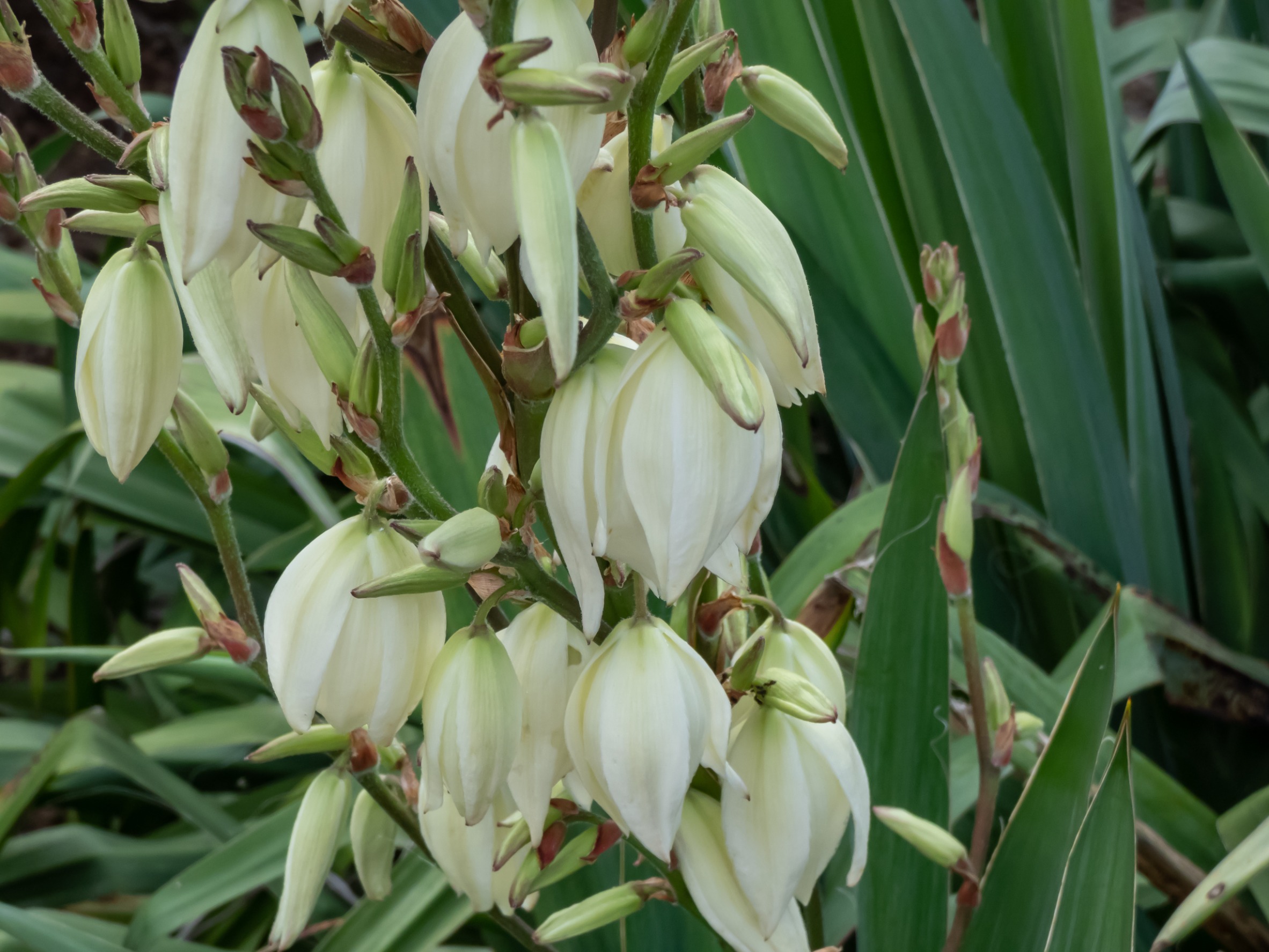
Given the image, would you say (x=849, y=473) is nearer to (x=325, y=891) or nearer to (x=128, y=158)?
(x=325, y=891)

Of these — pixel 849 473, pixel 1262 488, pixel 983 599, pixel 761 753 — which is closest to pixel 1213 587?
pixel 1262 488

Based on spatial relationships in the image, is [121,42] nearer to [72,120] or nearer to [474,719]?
[72,120]

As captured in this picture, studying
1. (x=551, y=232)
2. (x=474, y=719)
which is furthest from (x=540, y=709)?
(x=551, y=232)

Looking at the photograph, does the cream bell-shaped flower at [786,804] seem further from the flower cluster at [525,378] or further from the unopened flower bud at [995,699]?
the unopened flower bud at [995,699]

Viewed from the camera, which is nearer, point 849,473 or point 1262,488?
point 1262,488

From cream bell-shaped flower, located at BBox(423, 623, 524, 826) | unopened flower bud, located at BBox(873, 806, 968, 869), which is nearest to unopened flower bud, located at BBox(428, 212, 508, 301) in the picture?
cream bell-shaped flower, located at BBox(423, 623, 524, 826)

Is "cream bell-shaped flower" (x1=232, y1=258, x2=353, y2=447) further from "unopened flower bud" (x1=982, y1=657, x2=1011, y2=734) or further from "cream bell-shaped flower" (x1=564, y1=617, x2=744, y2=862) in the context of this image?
"unopened flower bud" (x1=982, y1=657, x2=1011, y2=734)
